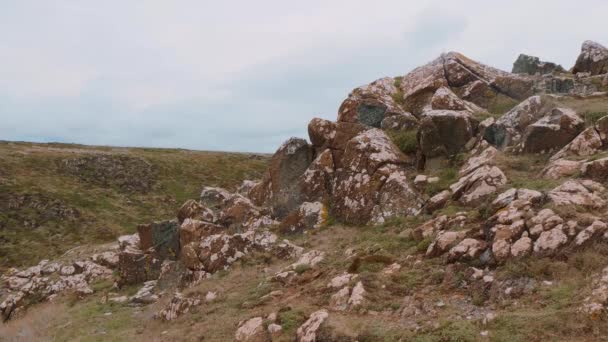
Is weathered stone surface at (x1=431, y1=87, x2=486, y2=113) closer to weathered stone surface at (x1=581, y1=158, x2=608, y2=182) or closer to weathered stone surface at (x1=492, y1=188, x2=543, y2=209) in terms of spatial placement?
weathered stone surface at (x1=581, y1=158, x2=608, y2=182)

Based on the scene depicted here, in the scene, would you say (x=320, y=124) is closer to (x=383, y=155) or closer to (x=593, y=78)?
(x=383, y=155)

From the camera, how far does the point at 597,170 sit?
16391 mm

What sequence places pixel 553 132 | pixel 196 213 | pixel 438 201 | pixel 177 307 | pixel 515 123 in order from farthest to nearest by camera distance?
pixel 196 213 < pixel 515 123 < pixel 553 132 < pixel 438 201 < pixel 177 307

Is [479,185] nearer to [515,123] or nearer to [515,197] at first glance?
[515,197]

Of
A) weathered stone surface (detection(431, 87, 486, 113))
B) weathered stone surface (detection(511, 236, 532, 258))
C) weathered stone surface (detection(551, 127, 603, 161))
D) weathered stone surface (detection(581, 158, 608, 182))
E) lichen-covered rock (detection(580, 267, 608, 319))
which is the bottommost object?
lichen-covered rock (detection(580, 267, 608, 319))

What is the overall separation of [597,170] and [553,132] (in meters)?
5.26

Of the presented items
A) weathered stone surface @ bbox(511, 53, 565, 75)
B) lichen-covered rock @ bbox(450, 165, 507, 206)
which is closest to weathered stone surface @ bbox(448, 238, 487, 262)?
lichen-covered rock @ bbox(450, 165, 507, 206)

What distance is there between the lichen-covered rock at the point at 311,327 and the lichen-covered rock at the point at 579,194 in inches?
326

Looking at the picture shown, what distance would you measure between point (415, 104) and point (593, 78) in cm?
1208

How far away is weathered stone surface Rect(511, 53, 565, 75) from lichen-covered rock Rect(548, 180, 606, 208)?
23.8 meters

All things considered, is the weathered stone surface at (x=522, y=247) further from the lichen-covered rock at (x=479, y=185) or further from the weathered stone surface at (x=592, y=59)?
the weathered stone surface at (x=592, y=59)

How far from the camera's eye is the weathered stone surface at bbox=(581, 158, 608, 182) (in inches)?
637

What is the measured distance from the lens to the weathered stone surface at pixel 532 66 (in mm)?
36531

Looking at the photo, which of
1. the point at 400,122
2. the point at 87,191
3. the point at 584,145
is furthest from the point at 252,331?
the point at 87,191
